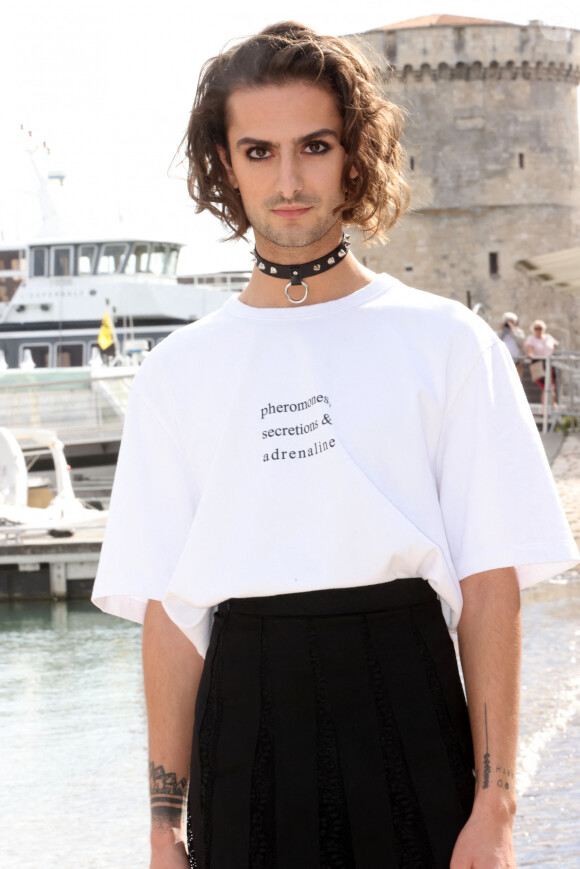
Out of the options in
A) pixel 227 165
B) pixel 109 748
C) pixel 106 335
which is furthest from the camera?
pixel 106 335

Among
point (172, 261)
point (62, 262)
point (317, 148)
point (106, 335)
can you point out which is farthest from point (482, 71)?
point (317, 148)

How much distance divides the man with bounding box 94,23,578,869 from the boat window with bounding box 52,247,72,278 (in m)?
30.8

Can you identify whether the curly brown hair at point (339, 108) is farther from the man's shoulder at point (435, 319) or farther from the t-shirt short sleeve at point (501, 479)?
the t-shirt short sleeve at point (501, 479)

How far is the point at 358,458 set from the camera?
5.25 feet

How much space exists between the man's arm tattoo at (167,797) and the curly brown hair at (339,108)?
76cm

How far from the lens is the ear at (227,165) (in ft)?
6.08

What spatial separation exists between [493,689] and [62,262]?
102ft

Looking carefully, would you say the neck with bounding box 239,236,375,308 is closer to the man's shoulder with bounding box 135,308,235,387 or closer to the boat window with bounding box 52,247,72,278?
the man's shoulder with bounding box 135,308,235,387

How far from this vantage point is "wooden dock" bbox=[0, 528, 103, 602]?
11.9m

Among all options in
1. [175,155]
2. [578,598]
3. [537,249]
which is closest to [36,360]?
[537,249]

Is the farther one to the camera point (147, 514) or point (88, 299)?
point (88, 299)

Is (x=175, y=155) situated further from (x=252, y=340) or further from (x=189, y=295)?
(x=189, y=295)

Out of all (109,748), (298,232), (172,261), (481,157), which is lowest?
(109,748)

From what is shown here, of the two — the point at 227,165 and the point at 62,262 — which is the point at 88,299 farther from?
the point at 227,165
